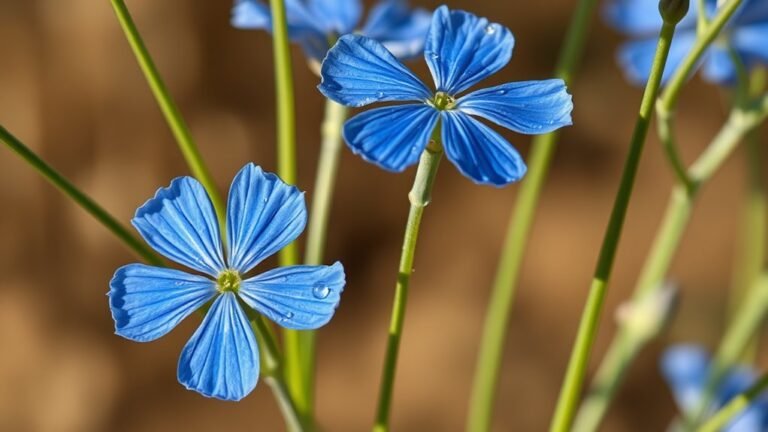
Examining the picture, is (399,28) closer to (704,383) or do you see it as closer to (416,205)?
(416,205)

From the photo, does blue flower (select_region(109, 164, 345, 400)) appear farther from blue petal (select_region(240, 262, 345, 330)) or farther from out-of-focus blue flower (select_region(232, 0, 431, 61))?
out-of-focus blue flower (select_region(232, 0, 431, 61))

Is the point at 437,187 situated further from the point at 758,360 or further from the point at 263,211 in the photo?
the point at 263,211

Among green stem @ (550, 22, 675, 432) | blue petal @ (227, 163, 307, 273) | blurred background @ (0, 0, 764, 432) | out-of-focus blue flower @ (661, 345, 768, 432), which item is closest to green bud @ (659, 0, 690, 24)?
green stem @ (550, 22, 675, 432)

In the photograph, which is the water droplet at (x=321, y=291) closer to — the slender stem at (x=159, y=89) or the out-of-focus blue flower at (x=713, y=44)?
the slender stem at (x=159, y=89)

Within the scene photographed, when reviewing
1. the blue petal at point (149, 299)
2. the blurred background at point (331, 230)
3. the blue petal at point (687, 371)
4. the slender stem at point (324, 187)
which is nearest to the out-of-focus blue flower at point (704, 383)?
the blue petal at point (687, 371)

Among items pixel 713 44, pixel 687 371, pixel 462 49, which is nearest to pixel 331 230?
pixel 687 371

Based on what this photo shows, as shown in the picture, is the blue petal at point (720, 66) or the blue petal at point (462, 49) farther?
the blue petal at point (720, 66)

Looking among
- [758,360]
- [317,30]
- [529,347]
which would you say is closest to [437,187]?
[529,347]
